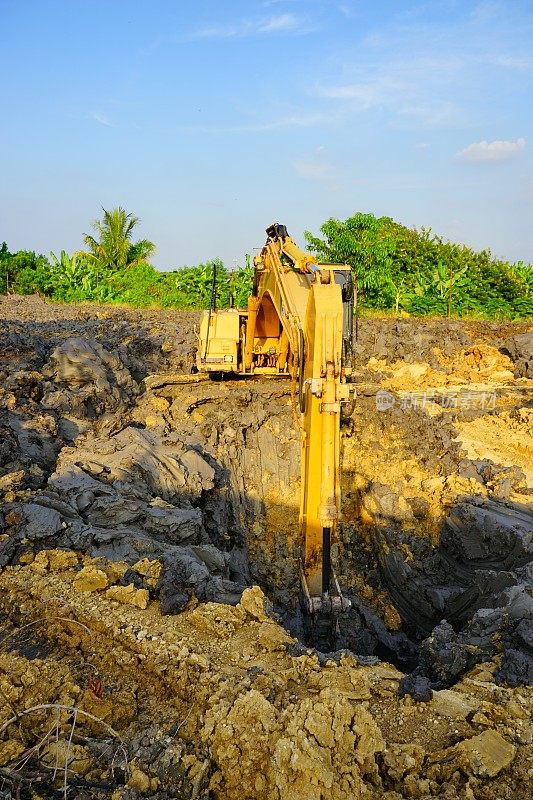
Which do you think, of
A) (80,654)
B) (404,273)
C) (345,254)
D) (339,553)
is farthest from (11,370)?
(404,273)

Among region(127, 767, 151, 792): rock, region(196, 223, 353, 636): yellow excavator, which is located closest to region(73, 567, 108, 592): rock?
region(127, 767, 151, 792): rock

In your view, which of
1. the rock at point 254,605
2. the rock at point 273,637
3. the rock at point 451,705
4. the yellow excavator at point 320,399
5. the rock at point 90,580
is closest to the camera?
the rock at point 451,705

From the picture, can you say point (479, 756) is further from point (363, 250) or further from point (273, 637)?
point (363, 250)

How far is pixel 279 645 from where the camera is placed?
12.9 feet

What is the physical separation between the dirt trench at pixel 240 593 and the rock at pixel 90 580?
16 mm

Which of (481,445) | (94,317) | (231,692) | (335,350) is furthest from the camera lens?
(94,317)

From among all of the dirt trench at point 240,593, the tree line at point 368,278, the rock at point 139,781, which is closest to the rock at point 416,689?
the dirt trench at point 240,593

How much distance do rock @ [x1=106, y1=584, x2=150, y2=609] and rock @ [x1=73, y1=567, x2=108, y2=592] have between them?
0.11 meters

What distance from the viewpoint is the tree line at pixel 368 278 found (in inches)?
990

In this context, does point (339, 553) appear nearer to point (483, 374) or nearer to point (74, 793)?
point (74, 793)

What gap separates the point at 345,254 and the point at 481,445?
52.5 feet

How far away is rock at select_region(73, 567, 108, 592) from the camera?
14.4 feet

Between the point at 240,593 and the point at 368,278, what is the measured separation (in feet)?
69.8

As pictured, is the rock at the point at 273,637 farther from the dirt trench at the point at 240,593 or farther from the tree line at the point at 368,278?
the tree line at the point at 368,278
